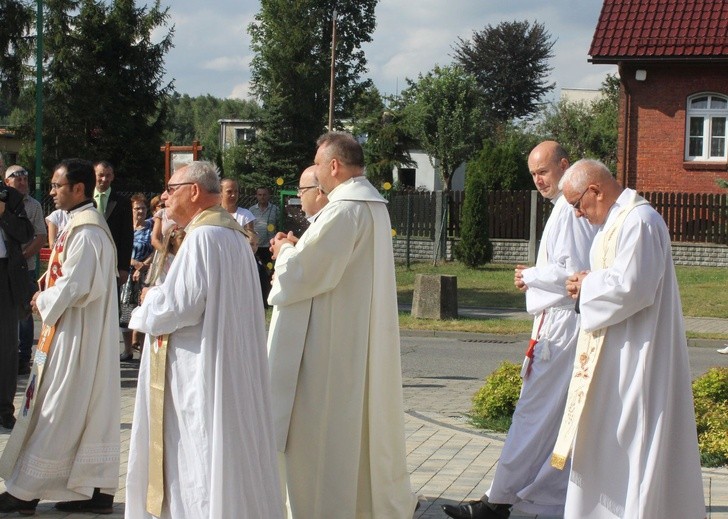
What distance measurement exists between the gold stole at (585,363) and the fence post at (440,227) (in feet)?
76.0

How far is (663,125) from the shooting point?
3045 centimetres

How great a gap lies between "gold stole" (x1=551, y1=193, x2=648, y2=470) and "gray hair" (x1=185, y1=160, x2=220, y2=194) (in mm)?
1906

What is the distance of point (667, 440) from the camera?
526 cm

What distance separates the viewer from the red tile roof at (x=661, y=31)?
29.5 meters

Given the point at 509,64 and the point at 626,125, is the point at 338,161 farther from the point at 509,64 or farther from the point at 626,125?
the point at 509,64

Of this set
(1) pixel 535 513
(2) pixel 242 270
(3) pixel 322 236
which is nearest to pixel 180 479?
(2) pixel 242 270

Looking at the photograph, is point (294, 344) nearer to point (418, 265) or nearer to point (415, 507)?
point (415, 507)

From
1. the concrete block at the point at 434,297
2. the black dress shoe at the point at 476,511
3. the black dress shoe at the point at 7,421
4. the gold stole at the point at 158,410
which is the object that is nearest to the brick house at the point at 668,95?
the concrete block at the point at 434,297

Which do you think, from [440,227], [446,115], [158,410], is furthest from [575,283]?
[446,115]

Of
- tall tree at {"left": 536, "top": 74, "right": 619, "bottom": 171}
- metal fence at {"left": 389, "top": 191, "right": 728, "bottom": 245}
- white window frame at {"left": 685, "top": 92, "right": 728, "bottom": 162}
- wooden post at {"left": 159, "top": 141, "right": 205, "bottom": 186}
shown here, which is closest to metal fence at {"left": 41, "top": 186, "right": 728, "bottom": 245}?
metal fence at {"left": 389, "top": 191, "right": 728, "bottom": 245}

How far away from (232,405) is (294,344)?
803 mm

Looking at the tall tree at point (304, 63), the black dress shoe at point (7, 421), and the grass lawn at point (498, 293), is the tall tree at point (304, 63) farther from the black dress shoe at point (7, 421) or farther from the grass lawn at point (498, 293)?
the black dress shoe at point (7, 421)

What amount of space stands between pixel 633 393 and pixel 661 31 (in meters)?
26.6

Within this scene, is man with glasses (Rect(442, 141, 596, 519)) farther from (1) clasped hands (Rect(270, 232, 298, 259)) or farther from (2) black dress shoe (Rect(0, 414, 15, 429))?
(2) black dress shoe (Rect(0, 414, 15, 429))
